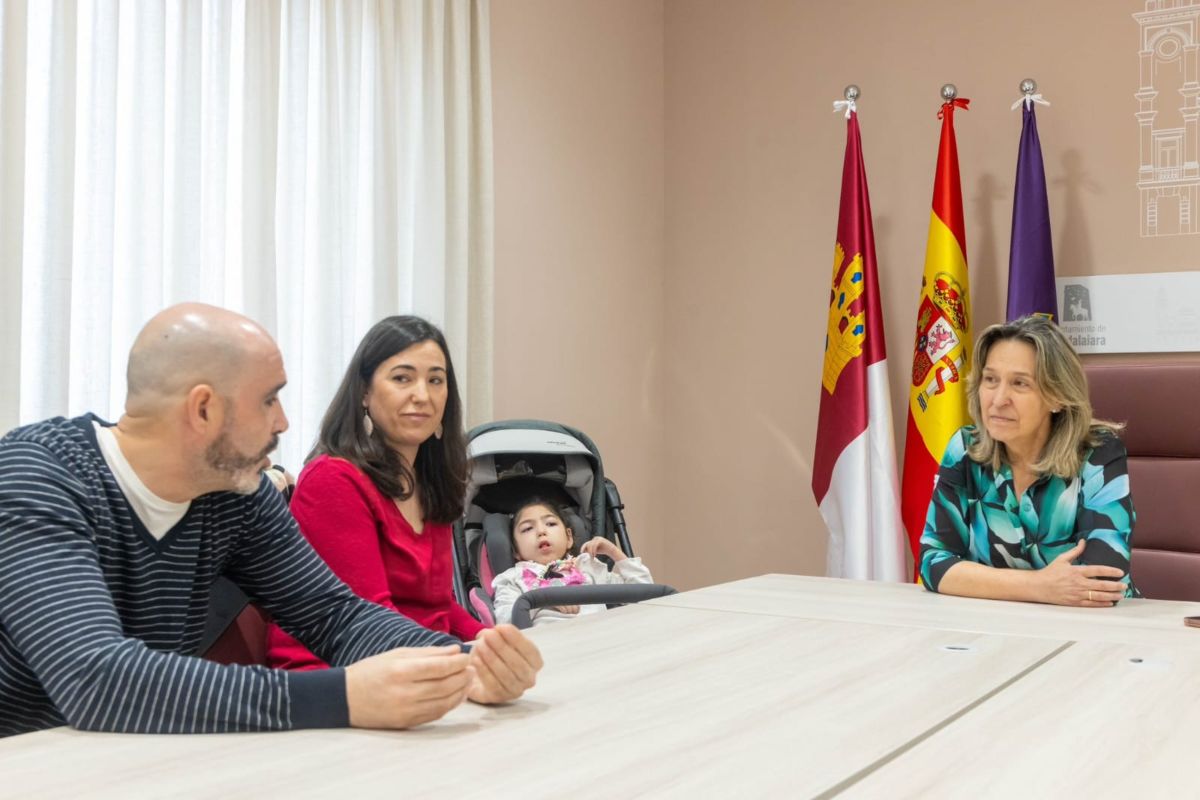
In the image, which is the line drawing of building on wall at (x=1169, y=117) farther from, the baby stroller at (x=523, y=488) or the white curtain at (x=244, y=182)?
the white curtain at (x=244, y=182)

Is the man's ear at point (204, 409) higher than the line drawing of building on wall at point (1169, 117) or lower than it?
lower

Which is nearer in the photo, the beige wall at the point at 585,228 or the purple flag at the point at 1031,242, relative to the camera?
the purple flag at the point at 1031,242

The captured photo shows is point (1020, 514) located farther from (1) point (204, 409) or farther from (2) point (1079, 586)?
(1) point (204, 409)

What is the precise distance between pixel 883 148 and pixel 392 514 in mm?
2704

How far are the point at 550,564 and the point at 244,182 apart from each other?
1.32 metres

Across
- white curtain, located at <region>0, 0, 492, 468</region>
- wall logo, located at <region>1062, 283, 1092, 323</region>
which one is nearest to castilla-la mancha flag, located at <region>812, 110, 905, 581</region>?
wall logo, located at <region>1062, 283, 1092, 323</region>

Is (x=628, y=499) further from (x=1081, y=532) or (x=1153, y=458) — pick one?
(x=1081, y=532)

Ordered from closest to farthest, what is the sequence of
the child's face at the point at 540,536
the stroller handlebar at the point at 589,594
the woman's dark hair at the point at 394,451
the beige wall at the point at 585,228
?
1. the woman's dark hair at the point at 394,451
2. the stroller handlebar at the point at 589,594
3. the child's face at the point at 540,536
4. the beige wall at the point at 585,228

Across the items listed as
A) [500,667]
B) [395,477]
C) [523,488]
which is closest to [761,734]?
[500,667]

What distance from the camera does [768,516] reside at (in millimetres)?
4430

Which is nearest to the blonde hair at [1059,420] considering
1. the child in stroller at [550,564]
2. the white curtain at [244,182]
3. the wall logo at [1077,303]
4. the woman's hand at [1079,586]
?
the woman's hand at [1079,586]

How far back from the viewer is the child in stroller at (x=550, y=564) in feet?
9.77

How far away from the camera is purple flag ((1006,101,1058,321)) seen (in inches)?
140

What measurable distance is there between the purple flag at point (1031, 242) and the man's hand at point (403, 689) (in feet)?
9.25
